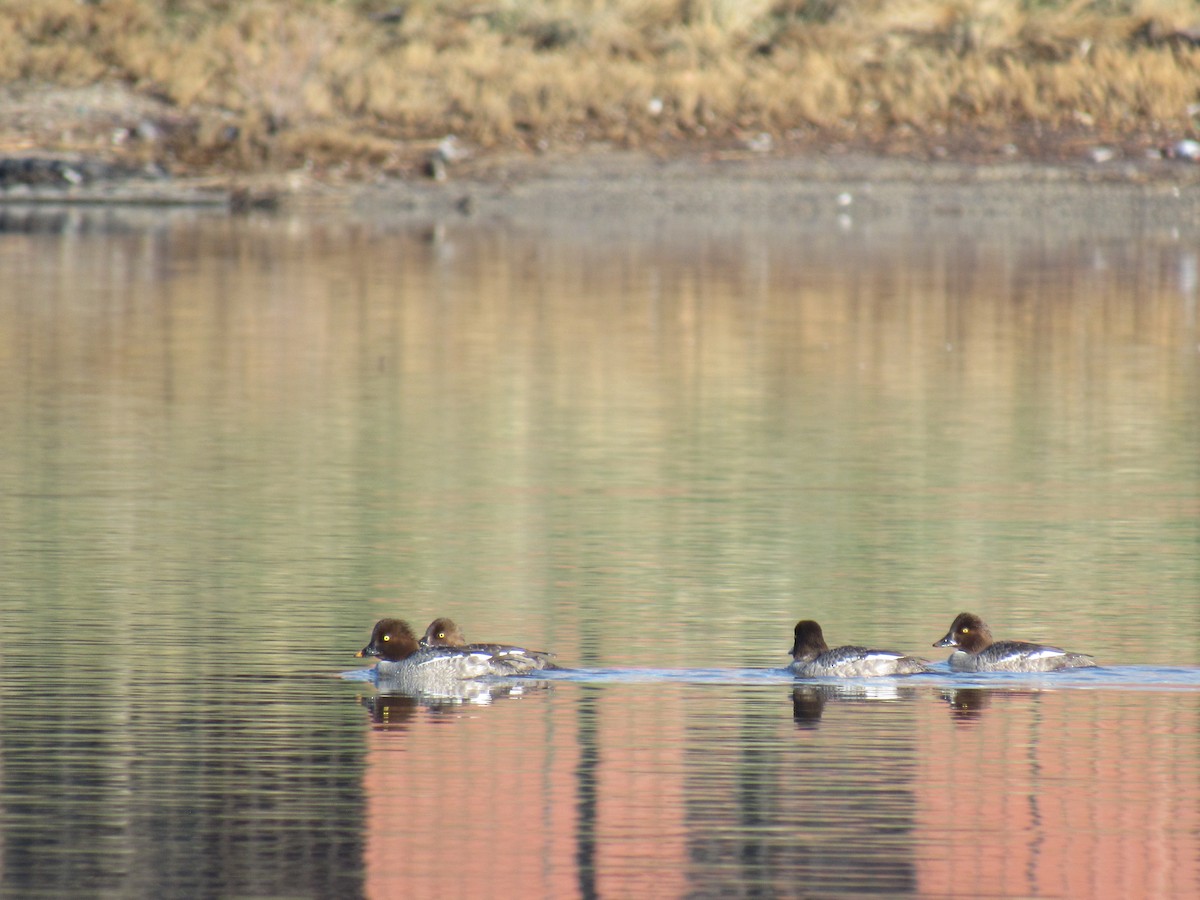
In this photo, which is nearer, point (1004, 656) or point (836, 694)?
point (836, 694)

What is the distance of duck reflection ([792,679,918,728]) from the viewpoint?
397 inches

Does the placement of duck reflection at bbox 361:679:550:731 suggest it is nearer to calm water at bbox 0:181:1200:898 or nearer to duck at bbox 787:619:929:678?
calm water at bbox 0:181:1200:898

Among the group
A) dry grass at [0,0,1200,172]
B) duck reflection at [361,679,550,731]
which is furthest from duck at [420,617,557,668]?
dry grass at [0,0,1200,172]

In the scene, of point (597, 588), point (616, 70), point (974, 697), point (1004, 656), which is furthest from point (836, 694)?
point (616, 70)

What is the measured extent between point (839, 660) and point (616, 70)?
3762cm

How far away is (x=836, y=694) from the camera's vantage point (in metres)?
10.3

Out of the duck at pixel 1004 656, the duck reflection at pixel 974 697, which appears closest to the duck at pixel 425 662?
the duck reflection at pixel 974 697

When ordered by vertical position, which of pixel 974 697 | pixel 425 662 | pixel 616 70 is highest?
pixel 616 70

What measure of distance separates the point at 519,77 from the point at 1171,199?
38.2 feet

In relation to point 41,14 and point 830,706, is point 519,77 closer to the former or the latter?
point 41,14

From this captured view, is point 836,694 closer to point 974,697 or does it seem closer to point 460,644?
point 974,697

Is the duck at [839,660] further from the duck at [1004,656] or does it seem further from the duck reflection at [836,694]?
the duck at [1004,656]

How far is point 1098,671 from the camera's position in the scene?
1055 cm

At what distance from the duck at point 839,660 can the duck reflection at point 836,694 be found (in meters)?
0.05
